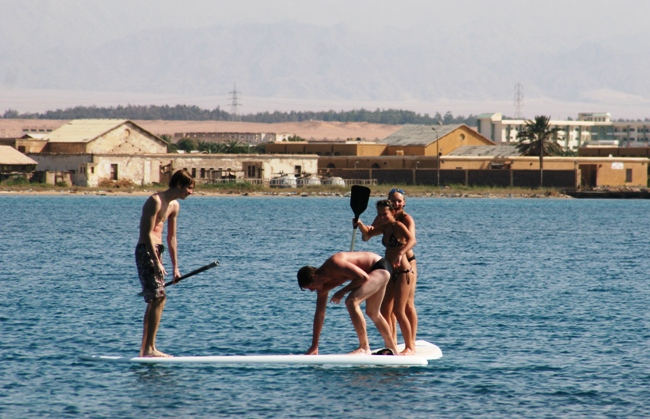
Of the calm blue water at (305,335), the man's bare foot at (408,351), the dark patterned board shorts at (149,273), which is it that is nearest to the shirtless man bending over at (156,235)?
the dark patterned board shorts at (149,273)

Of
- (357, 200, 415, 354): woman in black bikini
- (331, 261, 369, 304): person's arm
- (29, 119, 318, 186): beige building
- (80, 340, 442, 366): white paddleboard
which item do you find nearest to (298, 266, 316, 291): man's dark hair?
(331, 261, 369, 304): person's arm

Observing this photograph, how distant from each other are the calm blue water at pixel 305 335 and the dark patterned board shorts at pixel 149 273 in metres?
1.41

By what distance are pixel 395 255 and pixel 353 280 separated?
2.62 ft

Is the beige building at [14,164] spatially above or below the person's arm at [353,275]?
above

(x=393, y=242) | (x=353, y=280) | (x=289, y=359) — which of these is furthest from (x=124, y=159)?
(x=353, y=280)

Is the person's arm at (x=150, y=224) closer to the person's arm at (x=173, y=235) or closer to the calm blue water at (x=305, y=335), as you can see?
the person's arm at (x=173, y=235)

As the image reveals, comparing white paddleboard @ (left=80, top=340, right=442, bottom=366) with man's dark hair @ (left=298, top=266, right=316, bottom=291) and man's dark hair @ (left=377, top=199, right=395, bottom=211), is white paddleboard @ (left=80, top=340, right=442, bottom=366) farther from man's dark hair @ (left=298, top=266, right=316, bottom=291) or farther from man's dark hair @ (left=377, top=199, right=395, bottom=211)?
man's dark hair @ (left=377, top=199, right=395, bottom=211)

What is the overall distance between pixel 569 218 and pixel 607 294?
5616cm

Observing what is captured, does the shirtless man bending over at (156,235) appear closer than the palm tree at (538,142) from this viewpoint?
Yes

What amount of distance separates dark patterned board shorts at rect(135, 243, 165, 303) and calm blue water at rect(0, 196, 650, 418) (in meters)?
1.41

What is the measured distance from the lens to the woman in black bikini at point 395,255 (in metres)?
16.2

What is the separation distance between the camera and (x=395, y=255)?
649 inches

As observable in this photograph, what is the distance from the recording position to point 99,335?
20.8 m

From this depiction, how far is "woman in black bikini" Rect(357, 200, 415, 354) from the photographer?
53.2 feet
